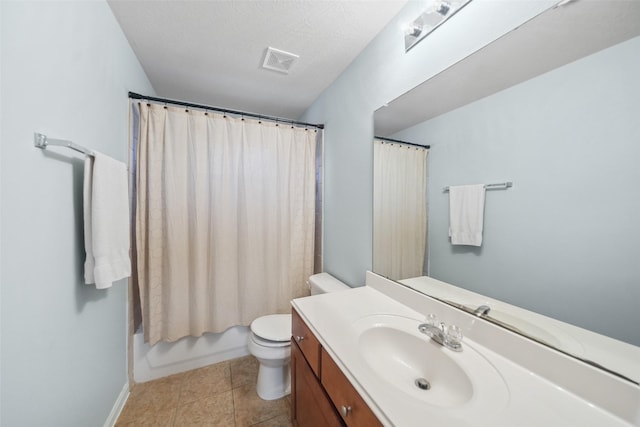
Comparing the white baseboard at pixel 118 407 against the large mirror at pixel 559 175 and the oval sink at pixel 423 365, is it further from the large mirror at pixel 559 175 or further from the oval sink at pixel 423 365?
the large mirror at pixel 559 175

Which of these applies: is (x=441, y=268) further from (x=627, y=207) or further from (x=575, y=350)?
(x=627, y=207)

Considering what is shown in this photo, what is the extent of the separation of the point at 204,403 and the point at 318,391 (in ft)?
3.65

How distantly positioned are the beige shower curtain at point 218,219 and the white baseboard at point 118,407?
0.30 metres

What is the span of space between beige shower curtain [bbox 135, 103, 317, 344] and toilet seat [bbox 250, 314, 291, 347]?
0.31 m

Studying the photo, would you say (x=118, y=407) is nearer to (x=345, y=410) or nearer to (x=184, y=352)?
(x=184, y=352)

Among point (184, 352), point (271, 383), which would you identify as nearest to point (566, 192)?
point (271, 383)

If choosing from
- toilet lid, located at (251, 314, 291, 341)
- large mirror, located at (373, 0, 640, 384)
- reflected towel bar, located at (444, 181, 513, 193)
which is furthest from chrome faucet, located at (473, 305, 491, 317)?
toilet lid, located at (251, 314, 291, 341)

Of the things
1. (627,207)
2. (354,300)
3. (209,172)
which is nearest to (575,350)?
(627,207)

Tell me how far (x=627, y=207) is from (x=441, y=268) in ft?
1.90

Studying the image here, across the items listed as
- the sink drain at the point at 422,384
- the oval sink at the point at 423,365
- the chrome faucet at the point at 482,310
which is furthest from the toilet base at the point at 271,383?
the chrome faucet at the point at 482,310

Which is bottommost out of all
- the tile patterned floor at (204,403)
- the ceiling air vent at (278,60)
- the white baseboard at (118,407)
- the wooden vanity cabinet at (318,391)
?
the tile patterned floor at (204,403)

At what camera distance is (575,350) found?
24.3 inches

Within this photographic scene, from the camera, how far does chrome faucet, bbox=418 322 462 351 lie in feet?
2.55

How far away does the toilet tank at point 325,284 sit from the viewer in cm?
164
